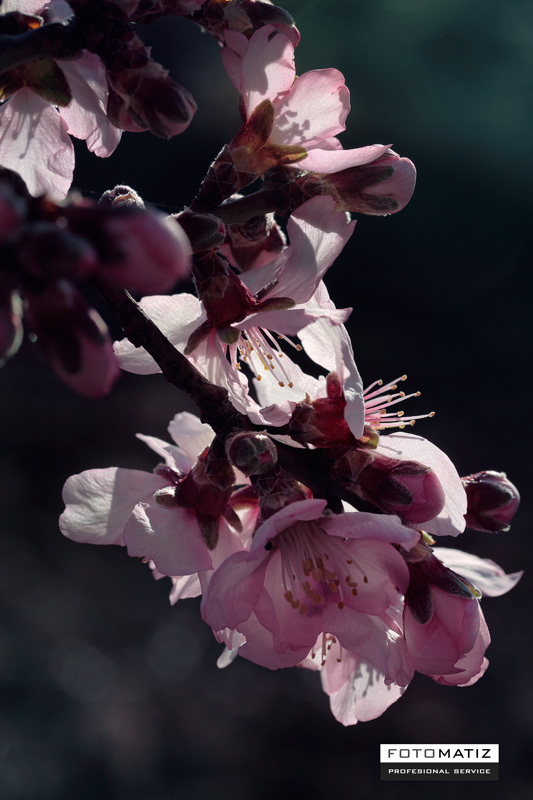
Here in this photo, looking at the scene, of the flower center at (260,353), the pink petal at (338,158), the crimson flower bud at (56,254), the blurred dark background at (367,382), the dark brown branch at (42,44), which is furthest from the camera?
the blurred dark background at (367,382)

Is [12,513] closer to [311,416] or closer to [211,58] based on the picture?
[211,58]

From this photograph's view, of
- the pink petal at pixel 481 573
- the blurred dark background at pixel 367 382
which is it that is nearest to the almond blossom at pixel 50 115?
the pink petal at pixel 481 573

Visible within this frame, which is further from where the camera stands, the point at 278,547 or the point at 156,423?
the point at 156,423

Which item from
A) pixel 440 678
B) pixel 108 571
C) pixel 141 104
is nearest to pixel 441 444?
pixel 108 571

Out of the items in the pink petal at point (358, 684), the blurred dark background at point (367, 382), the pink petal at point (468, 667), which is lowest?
the blurred dark background at point (367, 382)

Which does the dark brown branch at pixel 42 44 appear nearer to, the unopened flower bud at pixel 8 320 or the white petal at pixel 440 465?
the unopened flower bud at pixel 8 320

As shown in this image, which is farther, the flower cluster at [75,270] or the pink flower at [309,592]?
the pink flower at [309,592]

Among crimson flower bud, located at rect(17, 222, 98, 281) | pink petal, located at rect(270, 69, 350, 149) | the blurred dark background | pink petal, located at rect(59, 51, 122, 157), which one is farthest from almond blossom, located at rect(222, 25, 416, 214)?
the blurred dark background
